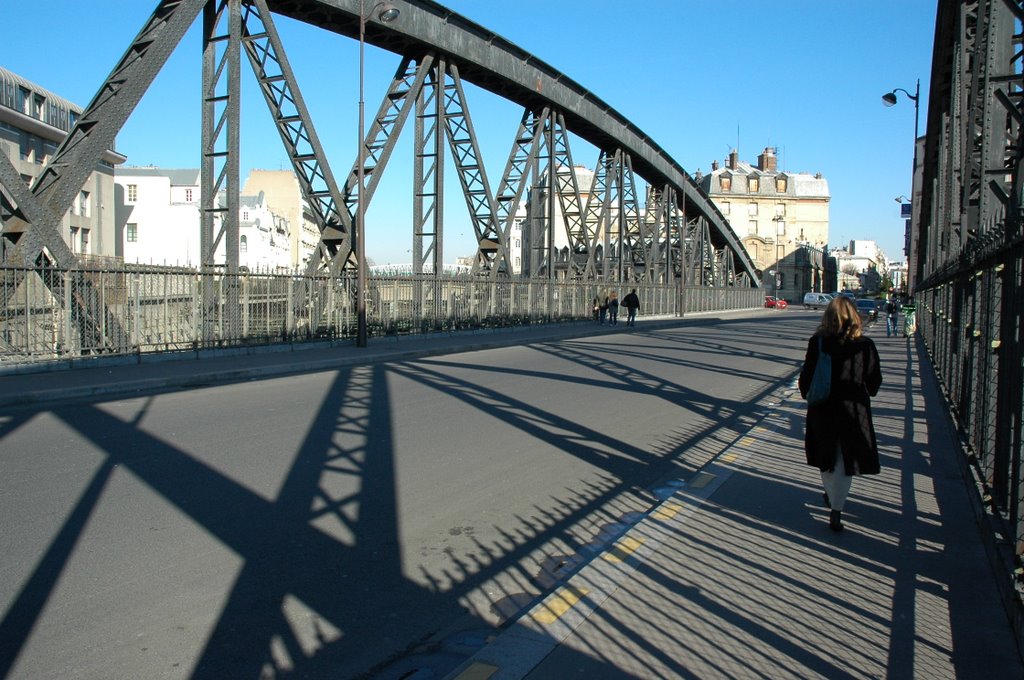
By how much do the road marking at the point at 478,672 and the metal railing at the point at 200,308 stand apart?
13.7m

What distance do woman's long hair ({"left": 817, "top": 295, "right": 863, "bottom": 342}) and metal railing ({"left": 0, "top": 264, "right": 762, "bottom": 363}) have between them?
13883 millimetres

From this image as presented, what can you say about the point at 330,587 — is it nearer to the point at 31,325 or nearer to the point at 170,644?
the point at 170,644

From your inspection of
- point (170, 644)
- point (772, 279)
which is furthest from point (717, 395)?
point (772, 279)

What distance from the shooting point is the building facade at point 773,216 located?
110312 mm

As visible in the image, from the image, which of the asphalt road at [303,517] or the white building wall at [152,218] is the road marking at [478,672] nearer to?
the asphalt road at [303,517]

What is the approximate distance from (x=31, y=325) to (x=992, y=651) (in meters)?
15.5

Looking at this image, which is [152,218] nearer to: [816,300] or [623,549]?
[816,300]

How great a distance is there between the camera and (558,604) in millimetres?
4512

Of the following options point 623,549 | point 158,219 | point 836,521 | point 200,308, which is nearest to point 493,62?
point 200,308

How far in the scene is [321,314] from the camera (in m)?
22.0

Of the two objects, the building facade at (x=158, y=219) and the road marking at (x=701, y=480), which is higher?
the building facade at (x=158, y=219)

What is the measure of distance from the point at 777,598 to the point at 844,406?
5.93ft

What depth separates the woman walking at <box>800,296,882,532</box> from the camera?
584 centimetres

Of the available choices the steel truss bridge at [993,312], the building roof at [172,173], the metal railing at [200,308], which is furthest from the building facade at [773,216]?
the steel truss bridge at [993,312]
